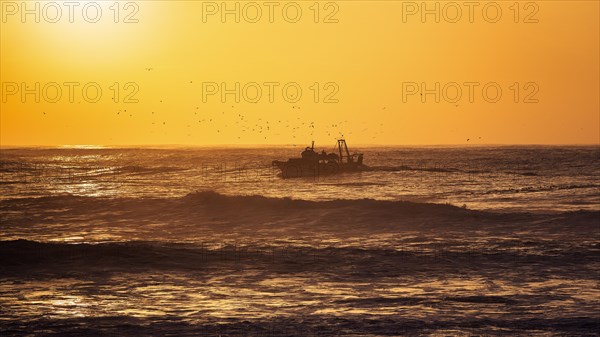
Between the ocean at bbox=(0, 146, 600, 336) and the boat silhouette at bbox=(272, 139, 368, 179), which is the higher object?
the boat silhouette at bbox=(272, 139, 368, 179)

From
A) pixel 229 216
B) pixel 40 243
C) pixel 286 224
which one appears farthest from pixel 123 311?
pixel 229 216

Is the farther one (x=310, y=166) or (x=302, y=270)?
(x=310, y=166)

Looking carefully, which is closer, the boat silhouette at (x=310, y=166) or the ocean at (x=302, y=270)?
the ocean at (x=302, y=270)

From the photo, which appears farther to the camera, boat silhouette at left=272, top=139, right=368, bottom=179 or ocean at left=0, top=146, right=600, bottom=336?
boat silhouette at left=272, top=139, right=368, bottom=179

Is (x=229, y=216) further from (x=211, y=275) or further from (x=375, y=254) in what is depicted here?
(x=211, y=275)

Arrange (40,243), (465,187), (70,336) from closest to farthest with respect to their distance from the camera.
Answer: (70,336)
(40,243)
(465,187)

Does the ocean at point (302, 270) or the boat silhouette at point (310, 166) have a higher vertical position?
the boat silhouette at point (310, 166)

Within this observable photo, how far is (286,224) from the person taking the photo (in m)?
37.8

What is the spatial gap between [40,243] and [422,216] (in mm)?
18458

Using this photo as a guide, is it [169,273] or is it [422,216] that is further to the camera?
[422,216]

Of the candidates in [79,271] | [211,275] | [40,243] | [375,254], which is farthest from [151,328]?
[40,243]

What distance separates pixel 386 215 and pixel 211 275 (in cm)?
1930

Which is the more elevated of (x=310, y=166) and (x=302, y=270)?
(x=310, y=166)

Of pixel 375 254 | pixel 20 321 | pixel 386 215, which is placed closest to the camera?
pixel 20 321
